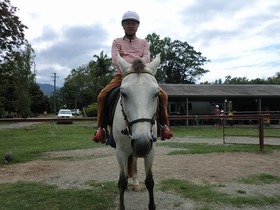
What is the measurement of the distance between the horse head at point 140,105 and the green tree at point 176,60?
58.5 metres

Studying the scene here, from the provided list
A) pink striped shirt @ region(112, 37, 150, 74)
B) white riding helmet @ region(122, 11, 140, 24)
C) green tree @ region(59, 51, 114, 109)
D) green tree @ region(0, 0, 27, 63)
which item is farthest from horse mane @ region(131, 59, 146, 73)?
green tree @ region(59, 51, 114, 109)

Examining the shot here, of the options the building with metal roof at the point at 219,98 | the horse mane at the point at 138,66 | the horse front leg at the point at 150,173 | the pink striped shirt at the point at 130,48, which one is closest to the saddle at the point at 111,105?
the pink striped shirt at the point at 130,48

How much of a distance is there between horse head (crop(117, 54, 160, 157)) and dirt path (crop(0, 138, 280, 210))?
214 centimetres

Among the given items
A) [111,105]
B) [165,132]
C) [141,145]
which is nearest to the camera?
[141,145]

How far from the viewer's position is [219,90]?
3406 cm

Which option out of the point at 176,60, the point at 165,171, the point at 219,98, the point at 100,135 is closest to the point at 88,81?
the point at 176,60

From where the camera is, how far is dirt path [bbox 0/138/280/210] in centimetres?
569

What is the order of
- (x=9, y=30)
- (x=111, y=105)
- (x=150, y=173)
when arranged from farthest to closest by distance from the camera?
(x=9, y=30)
(x=111, y=105)
(x=150, y=173)

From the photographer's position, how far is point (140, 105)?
3.31 metres

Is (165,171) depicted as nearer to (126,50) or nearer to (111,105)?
(111,105)

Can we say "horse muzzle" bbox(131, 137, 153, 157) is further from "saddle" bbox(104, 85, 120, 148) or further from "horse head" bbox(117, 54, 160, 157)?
"saddle" bbox(104, 85, 120, 148)

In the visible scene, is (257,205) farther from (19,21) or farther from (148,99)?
(19,21)

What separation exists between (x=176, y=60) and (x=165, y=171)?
56.9m

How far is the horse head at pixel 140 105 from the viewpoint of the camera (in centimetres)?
314
